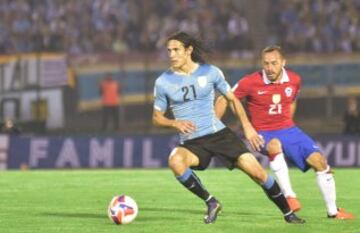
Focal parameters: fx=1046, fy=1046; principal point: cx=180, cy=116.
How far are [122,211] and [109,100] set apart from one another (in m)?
15.7

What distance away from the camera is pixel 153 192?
52.5 feet

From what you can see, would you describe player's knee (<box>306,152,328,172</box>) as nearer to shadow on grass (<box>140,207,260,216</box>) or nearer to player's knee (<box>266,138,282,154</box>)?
player's knee (<box>266,138,282,154</box>)

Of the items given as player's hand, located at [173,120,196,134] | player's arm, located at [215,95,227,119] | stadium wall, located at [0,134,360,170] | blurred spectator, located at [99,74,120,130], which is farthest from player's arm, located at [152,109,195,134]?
blurred spectator, located at [99,74,120,130]

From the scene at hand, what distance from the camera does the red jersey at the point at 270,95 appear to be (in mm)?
12344

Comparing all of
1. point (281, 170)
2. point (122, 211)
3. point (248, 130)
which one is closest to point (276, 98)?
point (281, 170)

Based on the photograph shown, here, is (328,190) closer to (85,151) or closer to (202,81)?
(202,81)

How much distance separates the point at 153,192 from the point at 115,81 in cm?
1079

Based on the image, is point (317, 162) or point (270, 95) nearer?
point (317, 162)

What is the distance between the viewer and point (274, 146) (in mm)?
12164

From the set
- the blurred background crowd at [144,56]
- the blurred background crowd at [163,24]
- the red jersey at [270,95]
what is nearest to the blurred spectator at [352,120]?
the blurred background crowd at [144,56]

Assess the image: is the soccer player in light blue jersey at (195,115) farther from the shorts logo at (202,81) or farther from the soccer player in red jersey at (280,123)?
the soccer player in red jersey at (280,123)

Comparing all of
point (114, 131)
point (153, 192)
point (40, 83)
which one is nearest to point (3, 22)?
point (40, 83)

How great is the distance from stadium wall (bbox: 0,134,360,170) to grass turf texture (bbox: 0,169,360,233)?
4.01 m

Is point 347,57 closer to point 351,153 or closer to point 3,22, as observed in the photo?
point 351,153
